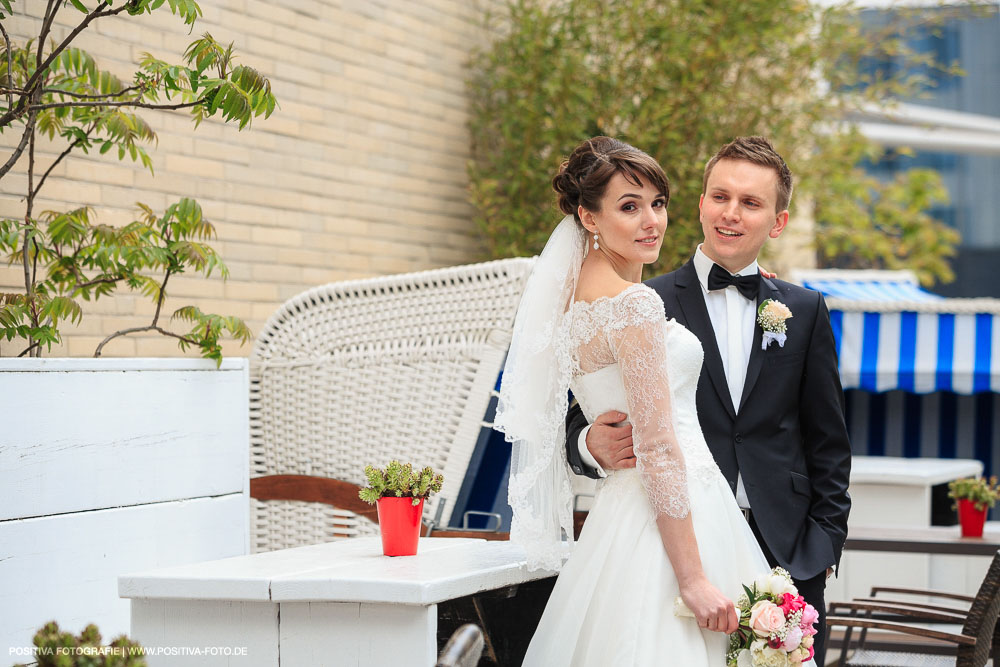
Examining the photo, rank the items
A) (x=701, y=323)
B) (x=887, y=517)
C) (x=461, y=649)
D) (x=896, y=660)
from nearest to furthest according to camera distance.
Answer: (x=461, y=649) < (x=701, y=323) < (x=896, y=660) < (x=887, y=517)

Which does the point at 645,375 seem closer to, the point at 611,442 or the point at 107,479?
the point at 611,442

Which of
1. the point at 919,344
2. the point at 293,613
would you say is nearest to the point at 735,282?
the point at 293,613

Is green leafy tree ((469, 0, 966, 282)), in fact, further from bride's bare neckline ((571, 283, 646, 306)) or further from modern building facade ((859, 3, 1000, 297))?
modern building facade ((859, 3, 1000, 297))

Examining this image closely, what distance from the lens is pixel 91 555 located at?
10.4 ft

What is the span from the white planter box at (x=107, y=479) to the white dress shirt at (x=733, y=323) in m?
1.58

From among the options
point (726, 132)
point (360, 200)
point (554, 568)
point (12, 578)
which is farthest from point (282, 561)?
point (726, 132)

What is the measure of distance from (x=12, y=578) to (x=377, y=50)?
13.0ft

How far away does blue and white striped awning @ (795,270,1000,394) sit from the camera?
852 centimetres

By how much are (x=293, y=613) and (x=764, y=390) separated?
1.41m

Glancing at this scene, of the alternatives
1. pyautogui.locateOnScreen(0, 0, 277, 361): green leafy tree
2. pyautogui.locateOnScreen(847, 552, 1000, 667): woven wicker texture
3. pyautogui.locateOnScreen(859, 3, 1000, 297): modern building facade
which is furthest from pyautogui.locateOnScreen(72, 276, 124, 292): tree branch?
pyautogui.locateOnScreen(859, 3, 1000, 297): modern building facade

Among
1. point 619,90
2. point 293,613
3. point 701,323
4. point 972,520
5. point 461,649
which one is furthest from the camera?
point 619,90

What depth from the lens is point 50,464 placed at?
10.0ft

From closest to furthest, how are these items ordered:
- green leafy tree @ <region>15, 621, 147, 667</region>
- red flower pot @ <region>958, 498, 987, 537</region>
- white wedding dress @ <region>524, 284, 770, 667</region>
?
green leafy tree @ <region>15, 621, 147, 667</region>, white wedding dress @ <region>524, 284, 770, 667</region>, red flower pot @ <region>958, 498, 987, 537</region>

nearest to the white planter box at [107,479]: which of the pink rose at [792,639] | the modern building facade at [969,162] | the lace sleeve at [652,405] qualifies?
the lace sleeve at [652,405]
